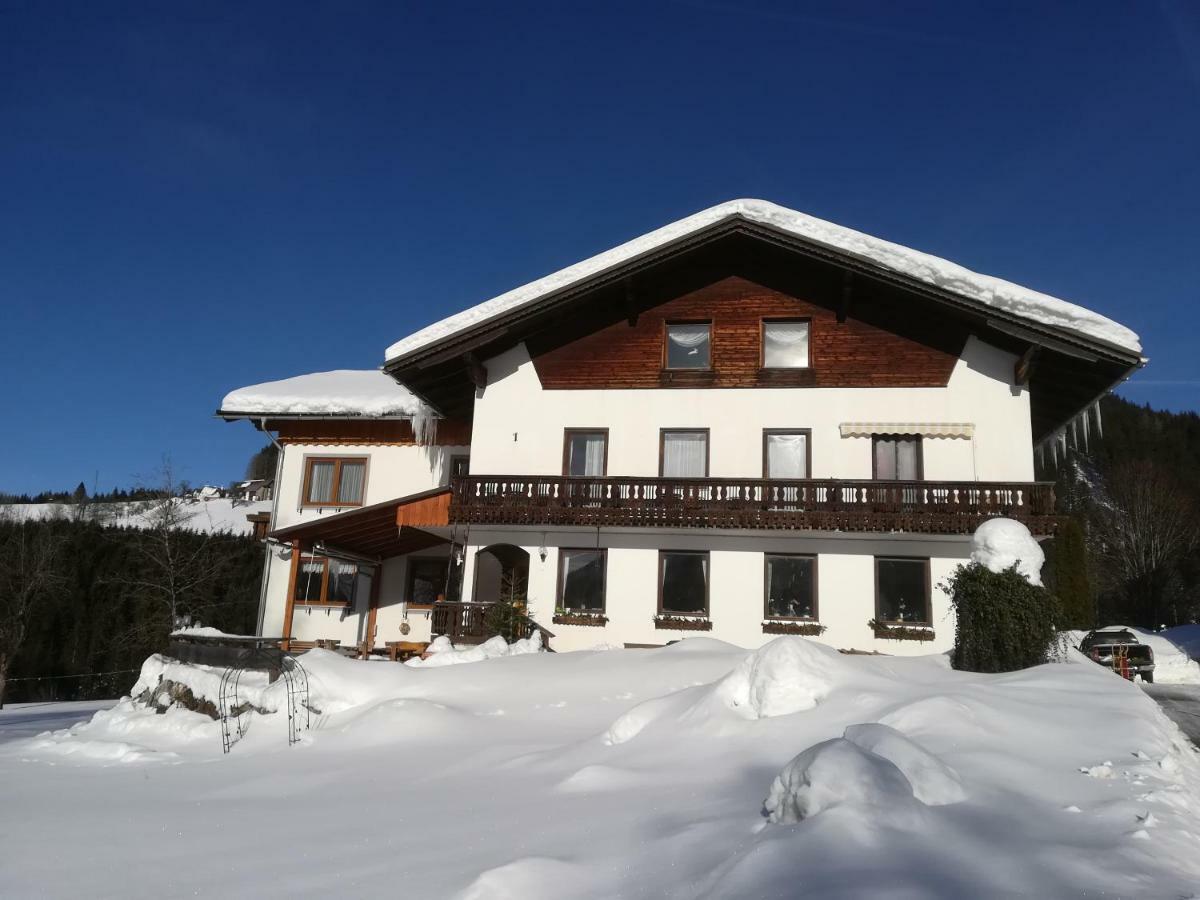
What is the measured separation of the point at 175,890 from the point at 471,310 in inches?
569

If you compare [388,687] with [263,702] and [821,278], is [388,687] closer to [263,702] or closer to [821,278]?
[263,702]

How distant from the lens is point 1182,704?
39.9 ft

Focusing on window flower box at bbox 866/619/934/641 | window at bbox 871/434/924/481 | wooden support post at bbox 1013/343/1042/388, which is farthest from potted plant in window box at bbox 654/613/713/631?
wooden support post at bbox 1013/343/1042/388

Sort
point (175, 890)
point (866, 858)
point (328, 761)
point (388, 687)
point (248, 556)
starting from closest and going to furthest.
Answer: point (866, 858) < point (175, 890) < point (328, 761) < point (388, 687) < point (248, 556)

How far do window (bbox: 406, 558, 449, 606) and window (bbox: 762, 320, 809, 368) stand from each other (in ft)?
32.5

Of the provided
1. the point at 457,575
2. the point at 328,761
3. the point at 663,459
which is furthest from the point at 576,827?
the point at 457,575

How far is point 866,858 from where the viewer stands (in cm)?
427

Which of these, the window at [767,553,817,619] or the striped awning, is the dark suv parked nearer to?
the striped awning

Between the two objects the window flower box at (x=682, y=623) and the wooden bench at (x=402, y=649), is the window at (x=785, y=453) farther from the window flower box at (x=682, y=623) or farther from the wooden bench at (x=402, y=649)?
the wooden bench at (x=402, y=649)

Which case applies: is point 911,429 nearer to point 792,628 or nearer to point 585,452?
point 792,628

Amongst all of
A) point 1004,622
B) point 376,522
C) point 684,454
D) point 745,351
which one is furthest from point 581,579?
point 1004,622

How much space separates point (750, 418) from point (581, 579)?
5135 millimetres

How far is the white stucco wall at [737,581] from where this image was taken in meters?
17.7

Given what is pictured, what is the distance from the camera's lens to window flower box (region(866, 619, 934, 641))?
684 inches
